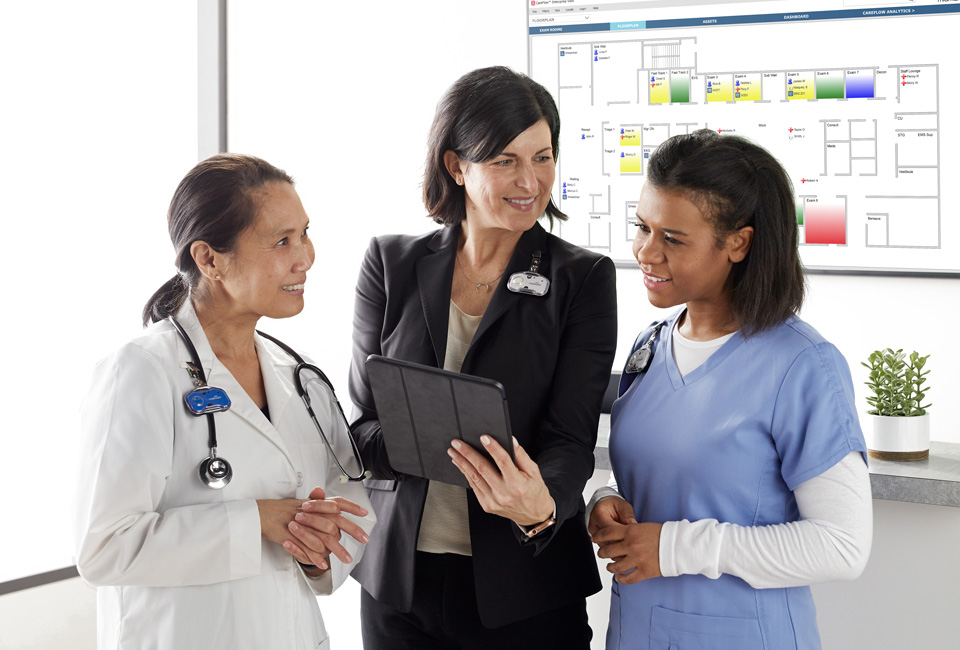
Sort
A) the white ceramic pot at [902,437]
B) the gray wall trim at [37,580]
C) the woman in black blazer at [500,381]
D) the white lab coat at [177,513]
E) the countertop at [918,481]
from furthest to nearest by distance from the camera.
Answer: the gray wall trim at [37,580], the white ceramic pot at [902,437], the countertop at [918,481], the woman in black blazer at [500,381], the white lab coat at [177,513]

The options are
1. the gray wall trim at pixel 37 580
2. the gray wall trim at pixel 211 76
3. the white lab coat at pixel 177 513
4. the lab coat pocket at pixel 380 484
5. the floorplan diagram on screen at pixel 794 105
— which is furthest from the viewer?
the gray wall trim at pixel 211 76

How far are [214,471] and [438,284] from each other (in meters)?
0.56

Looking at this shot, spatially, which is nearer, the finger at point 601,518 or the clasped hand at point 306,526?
the clasped hand at point 306,526

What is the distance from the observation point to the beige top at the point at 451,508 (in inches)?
62.2

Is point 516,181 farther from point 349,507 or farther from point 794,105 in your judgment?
point 794,105

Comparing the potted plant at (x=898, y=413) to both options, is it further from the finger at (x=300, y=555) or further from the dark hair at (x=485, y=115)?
the finger at (x=300, y=555)

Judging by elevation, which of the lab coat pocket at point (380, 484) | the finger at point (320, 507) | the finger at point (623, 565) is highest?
the finger at point (320, 507)

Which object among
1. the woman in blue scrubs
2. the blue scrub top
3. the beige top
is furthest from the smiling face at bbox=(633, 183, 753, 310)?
the beige top

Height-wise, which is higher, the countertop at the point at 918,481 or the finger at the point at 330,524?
the finger at the point at 330,524

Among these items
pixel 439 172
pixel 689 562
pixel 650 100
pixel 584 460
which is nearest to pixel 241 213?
pixel 439 172

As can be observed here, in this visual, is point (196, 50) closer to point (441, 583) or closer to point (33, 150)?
point (33, 150)

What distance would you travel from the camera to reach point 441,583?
1.58m

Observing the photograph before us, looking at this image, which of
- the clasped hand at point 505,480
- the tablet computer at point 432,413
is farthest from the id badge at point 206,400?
the clasped hand at point 505,480

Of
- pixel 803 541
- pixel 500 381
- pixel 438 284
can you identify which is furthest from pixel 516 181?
pixel 803 541
